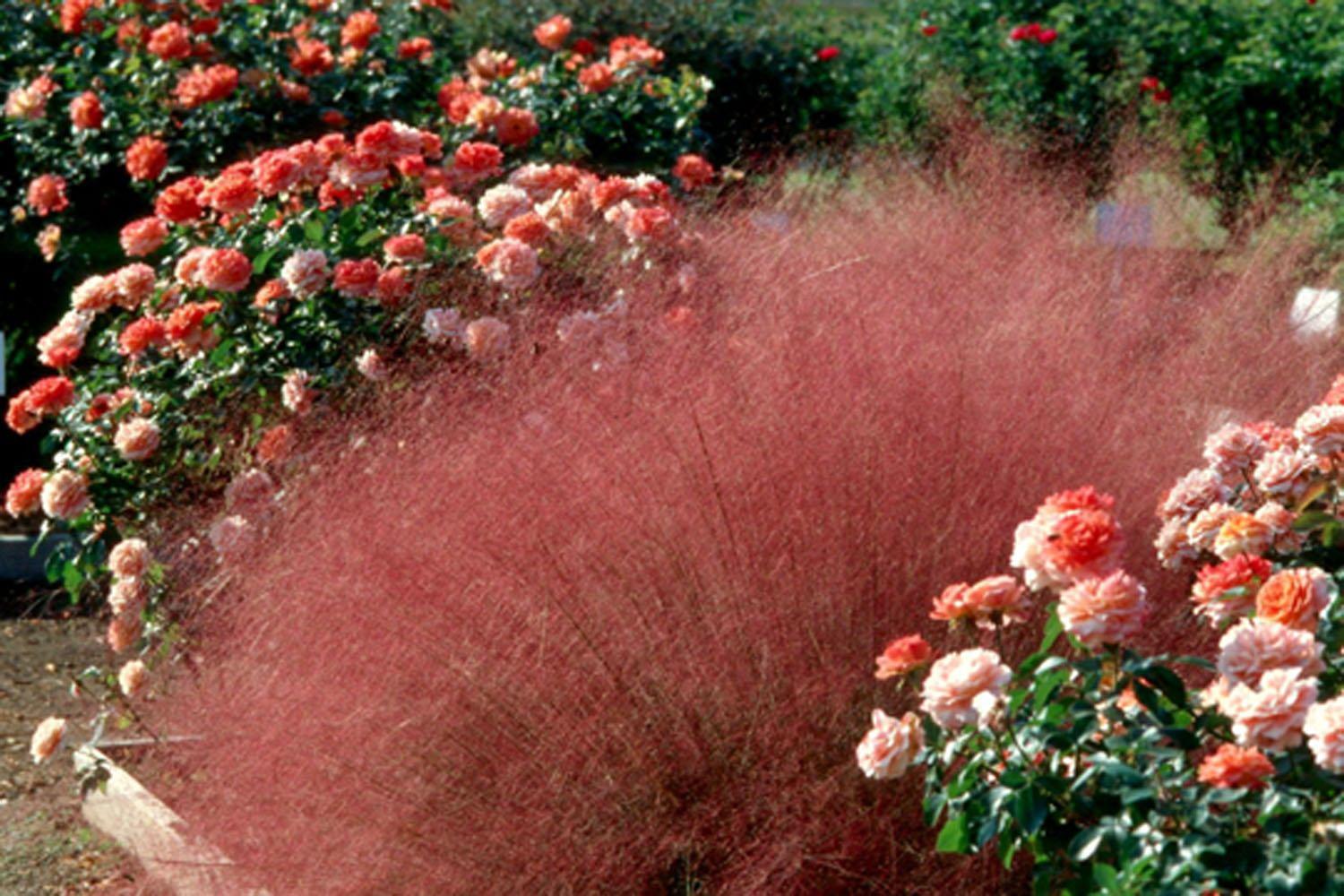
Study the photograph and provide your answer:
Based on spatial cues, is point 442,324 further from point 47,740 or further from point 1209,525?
point 1209,525

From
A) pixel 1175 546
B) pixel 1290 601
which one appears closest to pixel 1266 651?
pixel 1290 601

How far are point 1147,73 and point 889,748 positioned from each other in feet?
24.6

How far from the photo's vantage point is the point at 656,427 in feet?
10.1

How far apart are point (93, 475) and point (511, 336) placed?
92 centimetres

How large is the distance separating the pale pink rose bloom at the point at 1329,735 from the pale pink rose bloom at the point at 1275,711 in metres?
0.03

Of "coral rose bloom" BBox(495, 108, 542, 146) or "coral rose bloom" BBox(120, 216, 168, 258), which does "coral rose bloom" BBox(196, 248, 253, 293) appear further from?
"coral rose bloom" BBox(495, 108, 542, 146)

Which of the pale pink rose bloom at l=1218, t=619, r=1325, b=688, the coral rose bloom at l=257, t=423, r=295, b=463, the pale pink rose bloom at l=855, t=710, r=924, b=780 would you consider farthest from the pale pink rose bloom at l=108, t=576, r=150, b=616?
the pale pink rose bloom at l=1218, t=619, r=1325, b=688

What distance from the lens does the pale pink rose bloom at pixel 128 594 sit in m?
3.57

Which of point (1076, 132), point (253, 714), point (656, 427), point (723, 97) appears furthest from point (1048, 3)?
point (253, 714)

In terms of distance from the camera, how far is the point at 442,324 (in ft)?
12.5

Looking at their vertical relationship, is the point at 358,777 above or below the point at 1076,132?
above

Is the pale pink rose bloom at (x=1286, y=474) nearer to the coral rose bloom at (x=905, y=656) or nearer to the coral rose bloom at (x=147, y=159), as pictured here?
the coral rose bloom at (x=905, y=656)

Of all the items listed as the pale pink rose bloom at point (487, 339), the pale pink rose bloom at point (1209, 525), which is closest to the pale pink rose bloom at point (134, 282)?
the pale pink rose bloom at point (487, 339)

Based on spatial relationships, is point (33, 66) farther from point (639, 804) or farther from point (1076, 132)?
point (639, 804)
